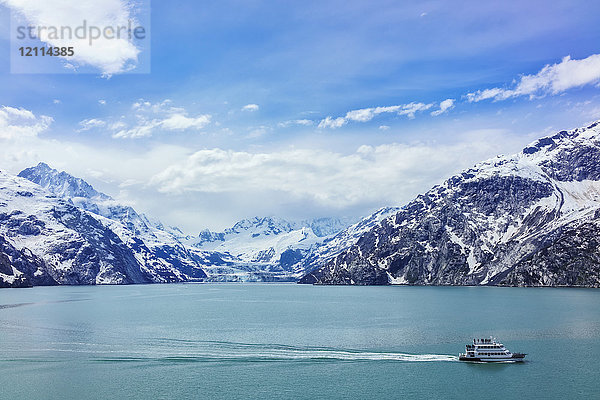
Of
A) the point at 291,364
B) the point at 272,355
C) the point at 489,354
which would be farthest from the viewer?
the point at 272,355

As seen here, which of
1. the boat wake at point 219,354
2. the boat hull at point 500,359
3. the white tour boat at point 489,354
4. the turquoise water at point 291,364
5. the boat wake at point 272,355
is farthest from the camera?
the boat wake at point 219,354

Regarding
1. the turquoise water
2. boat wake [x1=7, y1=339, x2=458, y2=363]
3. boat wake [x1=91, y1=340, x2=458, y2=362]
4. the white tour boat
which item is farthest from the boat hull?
boat wake [x1=91, y1=340, x2=458, y2=362]

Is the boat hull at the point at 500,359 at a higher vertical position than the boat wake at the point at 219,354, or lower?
lower

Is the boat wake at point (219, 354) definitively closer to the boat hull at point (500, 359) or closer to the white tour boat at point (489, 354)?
the boat hull at point (500, 359)

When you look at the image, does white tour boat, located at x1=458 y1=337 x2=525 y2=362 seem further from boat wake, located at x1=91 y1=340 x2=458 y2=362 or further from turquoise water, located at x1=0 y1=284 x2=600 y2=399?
boat wake, located at x1=91 y1=340 x2=458 y2=362

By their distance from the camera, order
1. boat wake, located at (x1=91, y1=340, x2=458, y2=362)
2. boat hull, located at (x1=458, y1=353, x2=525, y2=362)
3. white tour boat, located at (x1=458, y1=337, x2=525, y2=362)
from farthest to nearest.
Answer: boat wake, located at (x1=91, y1=340, x2=458, y2=362) < white tour boat, located at (x1=458, y1=337, x2=525, y2=362) < boat hull, located at (x1=458, y1=353, x2=525, y2=362)

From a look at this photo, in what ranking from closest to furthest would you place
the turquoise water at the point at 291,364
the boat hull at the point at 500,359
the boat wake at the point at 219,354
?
1. the turquoise water at the point at 291,364
2. the boat hull at the point at 500,359
3. the boat wake at the point at 219,354

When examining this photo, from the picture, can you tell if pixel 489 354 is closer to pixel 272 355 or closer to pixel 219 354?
pixel 272 355

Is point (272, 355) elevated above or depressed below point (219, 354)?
below

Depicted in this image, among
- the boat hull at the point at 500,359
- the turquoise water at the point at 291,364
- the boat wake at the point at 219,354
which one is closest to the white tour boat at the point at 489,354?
the boat hull at the point at 500,359

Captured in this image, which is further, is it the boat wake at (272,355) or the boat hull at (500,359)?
the boat wake at (272,355)

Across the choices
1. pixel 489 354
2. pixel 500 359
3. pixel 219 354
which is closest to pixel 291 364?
pixel 219 354

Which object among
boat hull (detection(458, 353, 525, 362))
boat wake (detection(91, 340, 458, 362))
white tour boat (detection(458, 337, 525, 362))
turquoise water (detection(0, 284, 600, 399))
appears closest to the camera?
turquoise water (detection(0, 284, 600, 399))

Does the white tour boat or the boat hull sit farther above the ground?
the white tour boat
